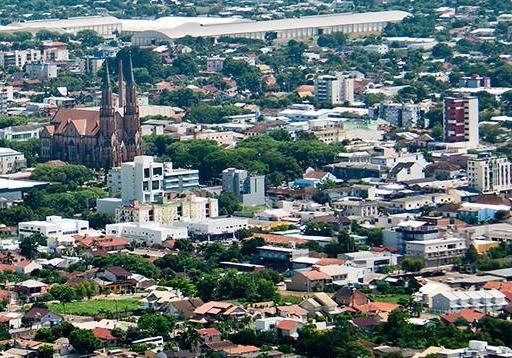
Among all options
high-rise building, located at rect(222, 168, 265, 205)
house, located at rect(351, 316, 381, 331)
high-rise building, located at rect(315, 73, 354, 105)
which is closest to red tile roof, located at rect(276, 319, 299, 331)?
house, located at rect(351, 316, 381, 331)

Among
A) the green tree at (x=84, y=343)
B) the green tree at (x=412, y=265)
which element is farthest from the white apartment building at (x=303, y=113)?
the green tree at (x=84, y=343)

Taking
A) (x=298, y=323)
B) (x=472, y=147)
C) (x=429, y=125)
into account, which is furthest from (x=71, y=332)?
(x=429, y=125)

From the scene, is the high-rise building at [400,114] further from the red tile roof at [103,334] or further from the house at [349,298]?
the red tile roof at [103,334]

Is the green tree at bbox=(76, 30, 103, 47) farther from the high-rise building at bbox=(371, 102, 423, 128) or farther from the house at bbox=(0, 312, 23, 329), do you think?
the house at bbox=(0, 312, 23, 329)

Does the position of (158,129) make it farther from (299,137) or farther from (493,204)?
(493,204)

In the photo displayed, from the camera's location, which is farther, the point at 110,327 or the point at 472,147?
the point at 472,147

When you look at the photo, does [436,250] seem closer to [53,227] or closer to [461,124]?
[53,227]

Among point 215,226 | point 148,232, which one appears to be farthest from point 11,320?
point 215,226
